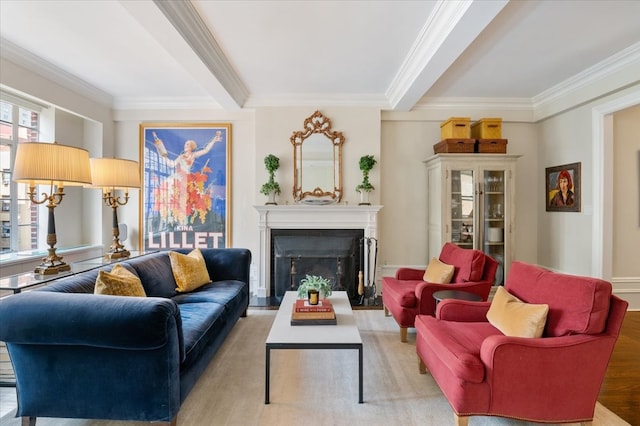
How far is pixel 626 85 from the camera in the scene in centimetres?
348

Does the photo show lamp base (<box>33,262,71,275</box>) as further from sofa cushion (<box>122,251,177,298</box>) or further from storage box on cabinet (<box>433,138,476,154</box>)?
storage box on cabinet (<box>433,138,476,154</box>)

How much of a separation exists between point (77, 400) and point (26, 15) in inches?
117

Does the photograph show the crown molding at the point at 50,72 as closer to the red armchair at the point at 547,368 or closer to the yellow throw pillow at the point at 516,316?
the red armchair at the point at 547,368

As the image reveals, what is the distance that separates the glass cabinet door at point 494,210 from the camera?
4594 mm

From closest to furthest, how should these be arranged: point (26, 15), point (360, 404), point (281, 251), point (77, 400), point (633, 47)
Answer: point (77, 400) < point (360, 404) < point (26, 15) < point (633, 47) < point (281, 251)

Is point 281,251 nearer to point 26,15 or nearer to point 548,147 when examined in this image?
point 26,15

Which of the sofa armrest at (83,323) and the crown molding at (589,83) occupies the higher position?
the crown molding at (589,83)

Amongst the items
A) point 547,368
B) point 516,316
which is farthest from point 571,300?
point 547,368

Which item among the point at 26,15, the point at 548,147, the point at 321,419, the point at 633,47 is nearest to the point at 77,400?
the point at 321,419

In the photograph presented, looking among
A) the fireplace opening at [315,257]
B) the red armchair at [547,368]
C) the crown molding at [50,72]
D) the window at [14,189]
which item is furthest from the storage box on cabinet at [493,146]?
the window at [14,189]

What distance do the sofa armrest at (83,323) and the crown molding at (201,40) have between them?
195 centimetres

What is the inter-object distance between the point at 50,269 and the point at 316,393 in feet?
6.76

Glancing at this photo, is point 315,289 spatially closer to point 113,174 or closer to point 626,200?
point 113,174

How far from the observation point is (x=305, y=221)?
184 inches
